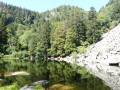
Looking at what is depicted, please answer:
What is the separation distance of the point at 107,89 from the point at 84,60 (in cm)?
2847

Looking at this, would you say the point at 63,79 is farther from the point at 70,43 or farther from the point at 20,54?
the point at 20,54

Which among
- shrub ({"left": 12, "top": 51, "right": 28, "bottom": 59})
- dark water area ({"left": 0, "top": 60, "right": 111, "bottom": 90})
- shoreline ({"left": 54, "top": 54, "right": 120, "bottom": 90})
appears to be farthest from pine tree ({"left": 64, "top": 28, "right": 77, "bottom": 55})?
dark water area ({"left": 0, "top": 60, "right": 111, "bottom": 90})

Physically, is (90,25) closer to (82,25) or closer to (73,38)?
(82,25)

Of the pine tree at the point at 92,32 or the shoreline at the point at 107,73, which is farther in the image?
the pine tree at the point at 92,32

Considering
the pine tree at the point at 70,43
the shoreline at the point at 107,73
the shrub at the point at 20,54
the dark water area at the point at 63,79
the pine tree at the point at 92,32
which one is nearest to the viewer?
the dark water area at the point at 63,79

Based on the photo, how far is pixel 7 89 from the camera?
35.8 ft

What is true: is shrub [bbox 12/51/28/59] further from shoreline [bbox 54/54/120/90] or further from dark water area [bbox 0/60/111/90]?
dark water area [bbox 0/60/111/90]

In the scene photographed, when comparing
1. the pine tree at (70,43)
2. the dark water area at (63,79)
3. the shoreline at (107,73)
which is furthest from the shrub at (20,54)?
the dark water area at (63,79)

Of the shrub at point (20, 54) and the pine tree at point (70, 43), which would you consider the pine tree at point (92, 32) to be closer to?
the pine tree at point (70, 43)

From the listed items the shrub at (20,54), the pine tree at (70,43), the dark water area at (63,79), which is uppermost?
the pine tree at (70,43)

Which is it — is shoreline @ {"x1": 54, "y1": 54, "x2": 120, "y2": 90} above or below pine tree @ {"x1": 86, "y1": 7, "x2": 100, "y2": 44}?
below

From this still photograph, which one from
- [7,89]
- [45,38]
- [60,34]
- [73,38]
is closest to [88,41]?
[73,38]

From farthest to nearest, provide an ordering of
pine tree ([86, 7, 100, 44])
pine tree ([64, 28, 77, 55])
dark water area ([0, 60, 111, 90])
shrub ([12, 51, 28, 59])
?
shrub ([12, 51, 28, 59])
pine tree ([86, 7, 100, 44])
pine tree ([64, 28, 77, 55])
dark water area ([0, 60, 111, 90])

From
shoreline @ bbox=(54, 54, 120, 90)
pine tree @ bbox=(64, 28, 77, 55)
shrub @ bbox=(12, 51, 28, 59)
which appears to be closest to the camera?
shoreline @ bbox=(54, 54, 120, 90)
